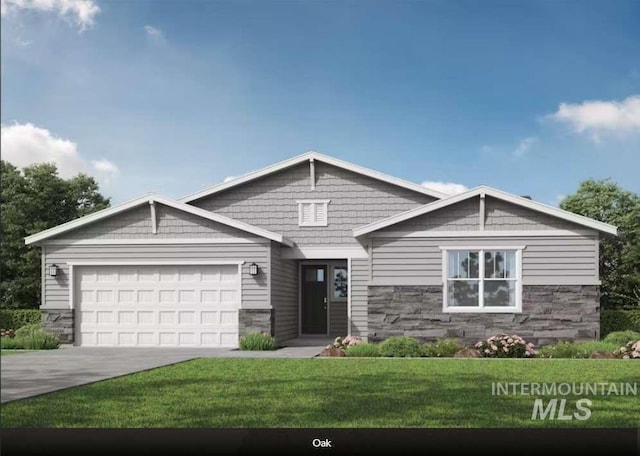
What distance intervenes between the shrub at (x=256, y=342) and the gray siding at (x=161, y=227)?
7.30ft

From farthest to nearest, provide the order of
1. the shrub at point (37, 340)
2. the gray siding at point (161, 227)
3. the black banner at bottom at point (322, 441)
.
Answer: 1. the gray siding at point (161, 227)
2. the shrub at point (37, 340)
3. the black banner at bottom at point (322, 441)

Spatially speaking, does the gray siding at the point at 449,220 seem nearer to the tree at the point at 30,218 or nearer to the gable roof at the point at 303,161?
the gable roof at the point at 303,161

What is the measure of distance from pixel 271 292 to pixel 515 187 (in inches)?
419

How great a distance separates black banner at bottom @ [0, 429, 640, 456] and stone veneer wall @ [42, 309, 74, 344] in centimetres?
1203

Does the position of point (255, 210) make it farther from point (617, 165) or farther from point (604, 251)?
point (617, 165)

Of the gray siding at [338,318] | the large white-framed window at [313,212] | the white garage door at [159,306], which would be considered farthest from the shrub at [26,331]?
the gray siding at [338,318]

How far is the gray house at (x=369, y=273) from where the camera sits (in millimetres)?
16375

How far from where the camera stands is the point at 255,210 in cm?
1991

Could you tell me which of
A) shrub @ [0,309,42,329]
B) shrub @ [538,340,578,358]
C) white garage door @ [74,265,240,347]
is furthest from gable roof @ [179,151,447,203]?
shrub @ [538,340,578,358]

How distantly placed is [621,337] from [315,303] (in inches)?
334

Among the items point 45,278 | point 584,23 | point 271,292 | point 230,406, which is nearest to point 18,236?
point 45,278

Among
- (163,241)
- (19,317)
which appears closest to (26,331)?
(19,317)

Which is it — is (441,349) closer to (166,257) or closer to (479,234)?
(479,234)

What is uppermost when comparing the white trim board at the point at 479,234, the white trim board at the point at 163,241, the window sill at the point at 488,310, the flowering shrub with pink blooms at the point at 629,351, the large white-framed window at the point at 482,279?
the white trim board at the point at 479,234
